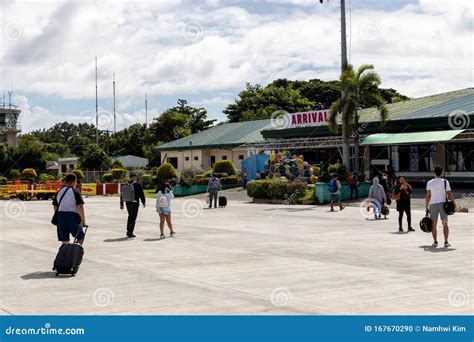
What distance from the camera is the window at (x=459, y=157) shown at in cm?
3844

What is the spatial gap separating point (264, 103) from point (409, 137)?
43963 millimetres

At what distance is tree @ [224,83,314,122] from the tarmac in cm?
5748

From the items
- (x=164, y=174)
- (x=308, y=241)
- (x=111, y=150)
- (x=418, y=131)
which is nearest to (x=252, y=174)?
(x=164, y=174)

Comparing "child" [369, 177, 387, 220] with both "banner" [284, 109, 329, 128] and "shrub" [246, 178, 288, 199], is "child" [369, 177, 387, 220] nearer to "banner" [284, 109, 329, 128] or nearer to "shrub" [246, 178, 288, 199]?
"shrub" [246, 178, 288, 199]

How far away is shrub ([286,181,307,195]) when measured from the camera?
34312 millimetres

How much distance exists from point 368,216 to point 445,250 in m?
10.3

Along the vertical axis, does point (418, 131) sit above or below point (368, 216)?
above

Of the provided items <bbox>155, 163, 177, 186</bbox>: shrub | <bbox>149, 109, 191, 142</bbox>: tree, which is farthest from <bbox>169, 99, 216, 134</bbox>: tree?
<bbox>155, 163, 177, 186</bbox>: shrub

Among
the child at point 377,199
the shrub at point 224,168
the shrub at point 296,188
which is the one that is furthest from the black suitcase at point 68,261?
→ the shrub at point 224,168

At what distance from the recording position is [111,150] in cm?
9331

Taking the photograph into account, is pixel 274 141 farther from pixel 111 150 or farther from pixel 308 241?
pixel 111 150

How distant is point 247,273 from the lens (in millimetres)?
11414

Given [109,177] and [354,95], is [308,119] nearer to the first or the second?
[354,95]

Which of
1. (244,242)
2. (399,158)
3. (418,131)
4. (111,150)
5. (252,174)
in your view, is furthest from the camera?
(111,150)
